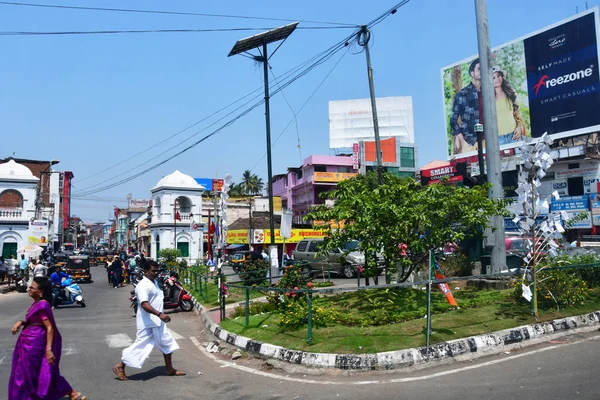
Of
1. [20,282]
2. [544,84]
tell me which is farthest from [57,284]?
[544,84]

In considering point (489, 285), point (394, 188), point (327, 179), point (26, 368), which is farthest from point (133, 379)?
point (327, 179)

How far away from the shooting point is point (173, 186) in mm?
42750

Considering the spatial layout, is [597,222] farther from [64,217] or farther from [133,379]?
[64,217]

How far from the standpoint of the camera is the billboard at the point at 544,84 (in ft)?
121

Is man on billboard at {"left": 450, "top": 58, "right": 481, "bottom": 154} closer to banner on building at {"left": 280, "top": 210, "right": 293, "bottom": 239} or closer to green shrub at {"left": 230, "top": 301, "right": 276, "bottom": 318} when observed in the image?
banner on building at {"left": 280, "top": 210, "right": 293, "bottom": 239}

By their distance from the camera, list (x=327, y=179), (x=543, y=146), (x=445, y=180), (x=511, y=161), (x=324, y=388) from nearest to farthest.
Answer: (x=324, y=388)
(x=543, y=146)
(x=445, y=180)
(x=511, y=161)
(x=327, y=179)

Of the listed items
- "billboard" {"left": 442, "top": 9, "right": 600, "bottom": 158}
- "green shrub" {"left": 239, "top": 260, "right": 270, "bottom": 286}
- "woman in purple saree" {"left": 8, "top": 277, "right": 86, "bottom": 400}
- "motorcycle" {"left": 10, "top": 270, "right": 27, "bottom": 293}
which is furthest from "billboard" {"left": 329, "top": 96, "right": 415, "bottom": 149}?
"woman in purple saree" {"left": 8, "top": 277, "right": 86, "bottom": 400}

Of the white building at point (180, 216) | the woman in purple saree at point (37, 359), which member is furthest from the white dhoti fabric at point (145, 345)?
the white building at point (180, 216)

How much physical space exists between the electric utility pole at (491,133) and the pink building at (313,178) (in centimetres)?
4300

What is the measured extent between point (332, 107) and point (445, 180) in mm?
52555

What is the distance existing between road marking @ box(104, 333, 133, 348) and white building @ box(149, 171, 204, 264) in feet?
101

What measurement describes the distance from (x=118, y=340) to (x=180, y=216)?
3303cm

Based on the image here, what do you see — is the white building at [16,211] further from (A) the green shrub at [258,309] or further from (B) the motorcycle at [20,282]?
(A) the green shrub at [258,309]

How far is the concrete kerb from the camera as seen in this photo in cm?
696
